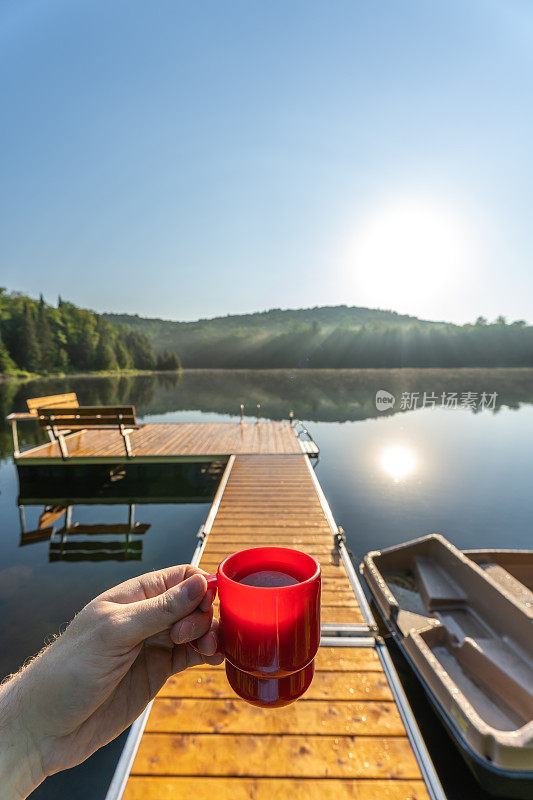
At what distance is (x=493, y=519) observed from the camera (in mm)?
11289

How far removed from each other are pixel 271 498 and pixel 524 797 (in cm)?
523

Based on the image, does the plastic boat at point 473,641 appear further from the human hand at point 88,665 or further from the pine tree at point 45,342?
the pine tree at point 45,342

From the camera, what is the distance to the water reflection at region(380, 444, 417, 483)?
50.6 ft

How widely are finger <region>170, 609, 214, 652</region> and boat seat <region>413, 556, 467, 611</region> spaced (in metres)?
5.83

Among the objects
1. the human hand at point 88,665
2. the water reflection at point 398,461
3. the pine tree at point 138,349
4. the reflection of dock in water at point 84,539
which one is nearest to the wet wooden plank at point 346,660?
the human hand at point 88,665

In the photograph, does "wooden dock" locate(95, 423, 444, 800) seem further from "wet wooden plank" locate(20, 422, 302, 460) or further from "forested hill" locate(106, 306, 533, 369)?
"forested hill" locate(106, 306, 533, 369)

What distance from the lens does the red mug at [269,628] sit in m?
1.10

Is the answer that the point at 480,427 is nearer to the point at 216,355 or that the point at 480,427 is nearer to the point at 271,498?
the point at 271,498

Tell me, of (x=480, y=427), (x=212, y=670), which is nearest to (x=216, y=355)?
(x=480, y=427)

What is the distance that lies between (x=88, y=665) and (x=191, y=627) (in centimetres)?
36

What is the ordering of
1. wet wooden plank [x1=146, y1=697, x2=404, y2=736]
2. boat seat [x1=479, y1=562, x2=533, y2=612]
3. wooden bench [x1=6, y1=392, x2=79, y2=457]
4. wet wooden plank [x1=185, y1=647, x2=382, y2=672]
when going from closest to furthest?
wet wooden plank [x1=146, y1=697, x2=404, y2=736]
wet wooden plank [x1=185, y1=647, x2=382, y2=672]
boat seat [x1=479, y1=562, x2=533, y2=612]
wooden bench [x1=6, y1=392, x2=79, y2=457]

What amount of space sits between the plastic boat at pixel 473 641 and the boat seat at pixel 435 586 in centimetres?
1
